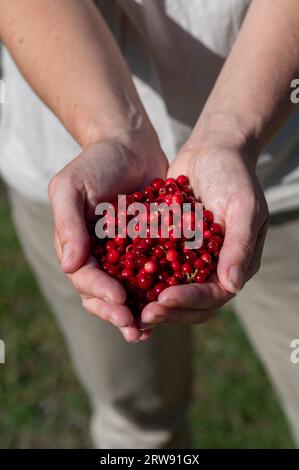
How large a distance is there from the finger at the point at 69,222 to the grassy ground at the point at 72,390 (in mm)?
1542

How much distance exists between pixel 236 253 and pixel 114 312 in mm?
237

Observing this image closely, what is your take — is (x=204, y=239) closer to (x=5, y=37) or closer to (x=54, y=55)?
(x=54, y=55)

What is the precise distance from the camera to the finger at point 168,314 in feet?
4.42

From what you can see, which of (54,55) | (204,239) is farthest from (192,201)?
(54,55)

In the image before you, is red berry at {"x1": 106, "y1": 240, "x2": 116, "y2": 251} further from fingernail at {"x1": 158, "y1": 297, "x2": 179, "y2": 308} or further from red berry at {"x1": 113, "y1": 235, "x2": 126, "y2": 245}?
fingernail at {"x1": 158, "y1": 297, "x2": 179, "y2": 308}

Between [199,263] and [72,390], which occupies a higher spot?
[199,263]

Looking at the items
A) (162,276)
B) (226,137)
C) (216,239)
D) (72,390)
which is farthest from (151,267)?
(72,390)

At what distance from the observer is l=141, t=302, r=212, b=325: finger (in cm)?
135

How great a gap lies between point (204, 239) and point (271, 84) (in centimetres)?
35

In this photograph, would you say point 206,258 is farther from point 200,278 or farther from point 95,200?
point 95,200

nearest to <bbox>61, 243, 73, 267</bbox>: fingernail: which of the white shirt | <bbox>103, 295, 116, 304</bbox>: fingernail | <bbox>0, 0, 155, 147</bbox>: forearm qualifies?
<bbox>103, 295, 116, 304</bbox>: fingernail

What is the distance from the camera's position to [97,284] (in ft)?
4.53

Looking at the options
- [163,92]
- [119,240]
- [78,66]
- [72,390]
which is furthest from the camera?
[72,390]

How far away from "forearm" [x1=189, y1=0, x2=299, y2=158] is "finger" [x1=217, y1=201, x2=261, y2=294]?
0.62ft
